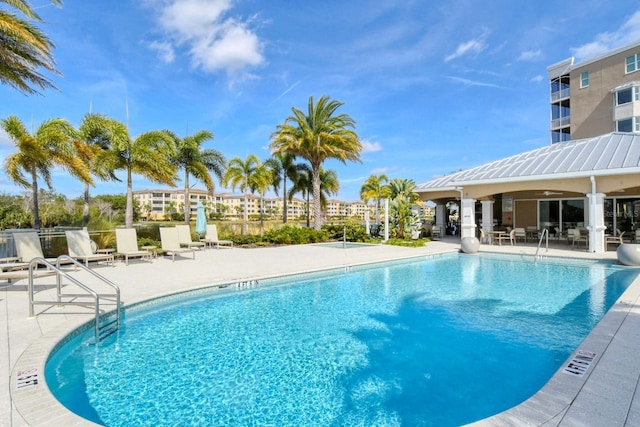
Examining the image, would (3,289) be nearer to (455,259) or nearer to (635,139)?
(455,259)

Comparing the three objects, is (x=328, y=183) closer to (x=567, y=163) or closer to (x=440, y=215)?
(x=440, y=215)

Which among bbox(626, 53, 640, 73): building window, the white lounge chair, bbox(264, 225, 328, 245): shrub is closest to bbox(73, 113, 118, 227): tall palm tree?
the white lounge chair

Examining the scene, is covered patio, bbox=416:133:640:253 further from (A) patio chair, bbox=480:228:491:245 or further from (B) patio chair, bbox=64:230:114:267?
(B) patio chair, bbox=64:230:114:267

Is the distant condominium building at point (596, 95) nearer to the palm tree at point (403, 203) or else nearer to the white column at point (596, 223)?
the white column at point (596, 223)

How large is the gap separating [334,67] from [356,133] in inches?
181

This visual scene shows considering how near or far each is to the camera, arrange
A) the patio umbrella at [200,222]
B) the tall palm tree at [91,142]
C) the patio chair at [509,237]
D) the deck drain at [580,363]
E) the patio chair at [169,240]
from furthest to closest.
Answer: the patio chair at [509,237]
the patio umbrella at [200,222]
the tall palm tree at [91,142]
the patio chair at [169,240]
the deck drain at [580,363]

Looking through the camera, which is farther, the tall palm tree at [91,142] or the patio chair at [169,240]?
the tall palm tree at [91,142]

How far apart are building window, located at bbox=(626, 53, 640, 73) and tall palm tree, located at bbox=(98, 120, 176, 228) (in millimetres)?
37608

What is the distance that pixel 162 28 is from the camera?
56.3 feet

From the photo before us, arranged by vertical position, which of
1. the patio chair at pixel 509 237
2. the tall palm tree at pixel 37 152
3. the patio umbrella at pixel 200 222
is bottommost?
the patio chair at pixel 509 237

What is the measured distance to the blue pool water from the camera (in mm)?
4082

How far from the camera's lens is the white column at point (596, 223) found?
602 inches

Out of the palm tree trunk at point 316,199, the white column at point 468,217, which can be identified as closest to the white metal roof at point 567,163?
the white column at point 468,217

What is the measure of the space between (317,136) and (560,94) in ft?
99.9
